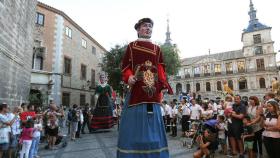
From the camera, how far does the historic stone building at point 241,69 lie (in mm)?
46750

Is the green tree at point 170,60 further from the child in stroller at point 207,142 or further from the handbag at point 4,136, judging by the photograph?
the handbag at point 4,136

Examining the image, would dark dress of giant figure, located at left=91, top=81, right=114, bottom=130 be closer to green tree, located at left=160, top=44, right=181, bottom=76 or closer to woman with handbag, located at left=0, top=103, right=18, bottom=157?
woman with handbag, located at left=0, top=103, right=18, bottom=157

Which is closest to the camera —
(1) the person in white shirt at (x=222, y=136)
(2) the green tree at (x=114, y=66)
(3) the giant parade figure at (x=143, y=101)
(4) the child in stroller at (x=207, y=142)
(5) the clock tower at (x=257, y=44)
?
(3) the giant parade figure at (x=143, y=101)

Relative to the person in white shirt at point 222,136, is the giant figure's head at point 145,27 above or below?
above

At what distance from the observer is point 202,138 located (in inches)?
260

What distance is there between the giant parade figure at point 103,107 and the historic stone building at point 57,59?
8036 mm

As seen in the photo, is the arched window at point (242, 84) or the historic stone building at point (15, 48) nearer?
the historic stone building at point (15, 48)

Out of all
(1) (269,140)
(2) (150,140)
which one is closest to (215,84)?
(1) (269,140)

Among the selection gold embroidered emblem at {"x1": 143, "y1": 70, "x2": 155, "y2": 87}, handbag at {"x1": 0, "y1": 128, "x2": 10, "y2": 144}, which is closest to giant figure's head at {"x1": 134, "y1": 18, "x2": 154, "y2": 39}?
gold embroidered emblem at {"x1": 143, "y1": 70, "x2": 155, "y2": 87}

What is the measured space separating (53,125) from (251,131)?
737 centimetres

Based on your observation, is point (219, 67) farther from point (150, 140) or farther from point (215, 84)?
point (150, 140)

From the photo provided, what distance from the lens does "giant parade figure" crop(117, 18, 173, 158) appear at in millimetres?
3068

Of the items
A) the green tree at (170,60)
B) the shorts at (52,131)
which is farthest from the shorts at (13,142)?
the green tree at (170,60)

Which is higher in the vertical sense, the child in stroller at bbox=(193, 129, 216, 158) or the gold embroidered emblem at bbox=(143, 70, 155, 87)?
the gold embroidered emblem at bbox=(143, 70, 155, 87)
